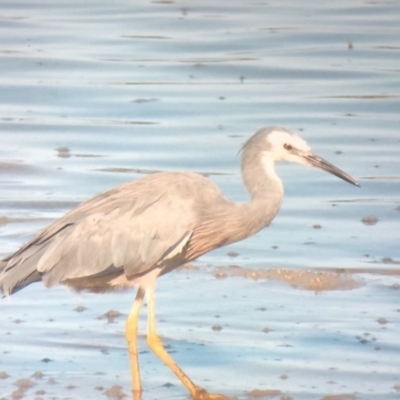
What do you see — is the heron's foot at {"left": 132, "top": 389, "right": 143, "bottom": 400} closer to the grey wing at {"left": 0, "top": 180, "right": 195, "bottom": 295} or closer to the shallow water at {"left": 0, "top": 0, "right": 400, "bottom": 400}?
the shallow water at {"left": 0, "top": 0, "right": 400, "bottom": 400}

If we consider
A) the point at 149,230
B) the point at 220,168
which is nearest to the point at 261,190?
the point at 149,230

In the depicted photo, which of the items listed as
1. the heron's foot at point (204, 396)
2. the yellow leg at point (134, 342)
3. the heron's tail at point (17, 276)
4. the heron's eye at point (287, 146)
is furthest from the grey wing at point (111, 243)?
the heron's foot at point (204, 396)

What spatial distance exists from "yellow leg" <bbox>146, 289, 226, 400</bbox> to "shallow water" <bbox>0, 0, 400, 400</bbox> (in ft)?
0.42

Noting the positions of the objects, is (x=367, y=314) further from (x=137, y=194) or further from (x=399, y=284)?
(x=137, y=194)

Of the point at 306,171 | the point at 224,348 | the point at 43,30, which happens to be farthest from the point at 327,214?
the point at 43,30

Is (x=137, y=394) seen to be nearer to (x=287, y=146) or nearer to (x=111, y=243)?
(x=111, y=243)

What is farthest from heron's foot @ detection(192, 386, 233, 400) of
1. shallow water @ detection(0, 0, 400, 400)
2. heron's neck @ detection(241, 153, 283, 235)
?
heron's neck @ detection(241, 153, 283, 235)

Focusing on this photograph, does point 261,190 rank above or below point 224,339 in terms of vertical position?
above

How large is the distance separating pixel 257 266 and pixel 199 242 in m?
1.59

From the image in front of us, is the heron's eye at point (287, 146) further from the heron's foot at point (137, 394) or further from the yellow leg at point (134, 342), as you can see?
the heron's foot at point (137, 394)

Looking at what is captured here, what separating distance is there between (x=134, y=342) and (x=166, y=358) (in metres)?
0.23

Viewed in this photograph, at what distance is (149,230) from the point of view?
7.05m

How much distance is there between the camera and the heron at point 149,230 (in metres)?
7.05

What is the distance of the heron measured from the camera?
7055 mm
